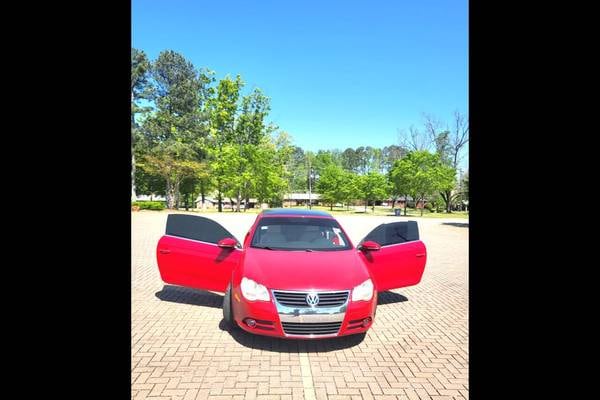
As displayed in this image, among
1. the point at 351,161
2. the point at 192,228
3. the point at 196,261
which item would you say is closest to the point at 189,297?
the point at 196,261

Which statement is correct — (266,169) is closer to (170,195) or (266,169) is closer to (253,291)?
(170,195)

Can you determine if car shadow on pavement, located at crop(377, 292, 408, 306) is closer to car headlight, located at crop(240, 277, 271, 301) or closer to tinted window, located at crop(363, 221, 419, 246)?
tinted window, located at crop(363, 221, 419, 246)

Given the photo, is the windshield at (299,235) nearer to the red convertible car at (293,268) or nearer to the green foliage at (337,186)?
the red convertible car at (293,268)

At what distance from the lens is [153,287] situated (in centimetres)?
706

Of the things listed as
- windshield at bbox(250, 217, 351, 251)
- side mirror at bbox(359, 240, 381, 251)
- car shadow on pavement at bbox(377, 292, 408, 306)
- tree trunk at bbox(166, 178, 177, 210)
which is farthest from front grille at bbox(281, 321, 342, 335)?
tree trunk at bbox(166, 178, 177, 210)

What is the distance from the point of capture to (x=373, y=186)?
180 ft

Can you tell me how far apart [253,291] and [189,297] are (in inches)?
121

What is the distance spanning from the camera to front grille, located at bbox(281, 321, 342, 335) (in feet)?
12.6

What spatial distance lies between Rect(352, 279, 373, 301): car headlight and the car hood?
0.18 feet

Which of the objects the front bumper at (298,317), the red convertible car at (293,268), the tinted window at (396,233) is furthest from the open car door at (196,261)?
the tinted window at (396,233)

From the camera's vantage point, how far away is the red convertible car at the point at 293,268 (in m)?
3.86

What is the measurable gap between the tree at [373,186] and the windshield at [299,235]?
4916 cm
